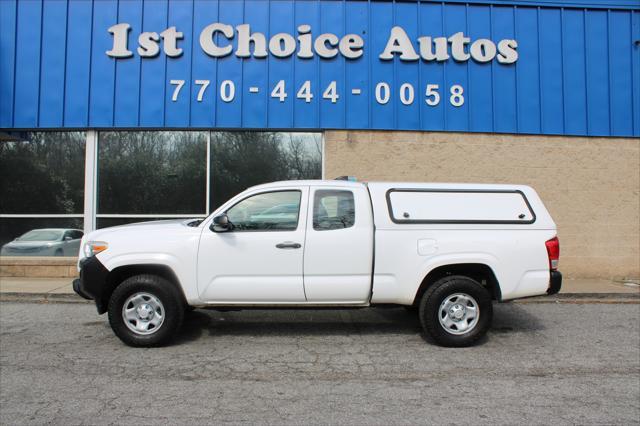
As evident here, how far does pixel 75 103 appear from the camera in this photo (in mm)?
9953

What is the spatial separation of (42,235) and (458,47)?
385 inches

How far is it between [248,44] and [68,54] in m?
3.81

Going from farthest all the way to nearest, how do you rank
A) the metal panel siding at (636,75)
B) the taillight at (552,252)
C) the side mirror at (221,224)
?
the metal panel siding at (636,75) < the taillight at (552,252) < the side mirror at (221,224)

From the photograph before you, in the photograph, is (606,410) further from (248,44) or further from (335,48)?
(248,44)

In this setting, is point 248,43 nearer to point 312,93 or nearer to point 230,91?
point 230,91

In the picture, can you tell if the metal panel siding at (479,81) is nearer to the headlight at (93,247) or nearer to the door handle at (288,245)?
the door handle at (288,245)

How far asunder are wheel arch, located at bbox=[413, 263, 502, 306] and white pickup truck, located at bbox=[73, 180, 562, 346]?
0.7 inches

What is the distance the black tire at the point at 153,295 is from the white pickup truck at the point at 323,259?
11 mm

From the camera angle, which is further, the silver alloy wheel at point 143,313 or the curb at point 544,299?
the curb at point 544,299

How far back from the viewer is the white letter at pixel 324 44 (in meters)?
9.95

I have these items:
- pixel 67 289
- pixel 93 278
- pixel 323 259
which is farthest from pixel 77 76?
pixel 323 259

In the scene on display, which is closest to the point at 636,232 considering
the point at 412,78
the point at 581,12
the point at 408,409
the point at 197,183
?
the point at 581,12

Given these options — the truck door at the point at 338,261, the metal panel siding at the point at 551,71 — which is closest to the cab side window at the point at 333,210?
the truck door at the point at 338,261

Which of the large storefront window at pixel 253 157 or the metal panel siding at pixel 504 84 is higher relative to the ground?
the metal panel siding at pixel 504 84
